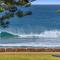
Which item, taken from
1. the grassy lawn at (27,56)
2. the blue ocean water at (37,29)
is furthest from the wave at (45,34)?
the grassy lawn at (27,56)

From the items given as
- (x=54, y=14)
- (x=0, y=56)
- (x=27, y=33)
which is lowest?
(x=0, y=56)

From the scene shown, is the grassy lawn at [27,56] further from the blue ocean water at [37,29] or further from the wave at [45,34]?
the wave at [45,34]

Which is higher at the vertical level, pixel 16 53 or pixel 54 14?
pixel 54 14

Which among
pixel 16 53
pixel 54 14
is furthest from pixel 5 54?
pixel 54 14

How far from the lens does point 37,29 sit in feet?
25.1

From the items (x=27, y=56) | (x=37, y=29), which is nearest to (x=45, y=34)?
(x=37, y=29)

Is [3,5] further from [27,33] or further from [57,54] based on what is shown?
[57,54]

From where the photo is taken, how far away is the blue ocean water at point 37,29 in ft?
25.1

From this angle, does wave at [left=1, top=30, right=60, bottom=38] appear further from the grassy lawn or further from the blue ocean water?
the grassy lawn

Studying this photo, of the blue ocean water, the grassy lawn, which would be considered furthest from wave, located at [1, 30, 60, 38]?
the grassy lawn

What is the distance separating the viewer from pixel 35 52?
749cm

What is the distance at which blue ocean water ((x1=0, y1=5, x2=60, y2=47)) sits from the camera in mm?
7637

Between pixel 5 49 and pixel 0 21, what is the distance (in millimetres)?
897

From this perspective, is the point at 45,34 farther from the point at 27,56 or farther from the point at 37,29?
the point at 27,56
